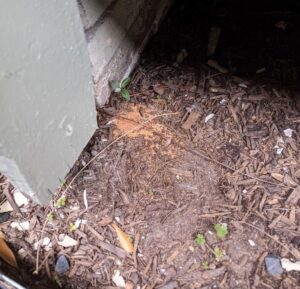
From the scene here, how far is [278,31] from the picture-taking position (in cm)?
204

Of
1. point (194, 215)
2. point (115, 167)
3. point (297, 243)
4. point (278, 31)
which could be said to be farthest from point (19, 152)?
point (278, 31)

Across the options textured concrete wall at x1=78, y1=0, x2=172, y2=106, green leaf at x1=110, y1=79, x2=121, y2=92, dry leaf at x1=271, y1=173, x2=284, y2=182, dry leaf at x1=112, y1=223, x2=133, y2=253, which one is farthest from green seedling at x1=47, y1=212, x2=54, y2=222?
dry leaf at x1=271, y1=173, x2=284, y2=182

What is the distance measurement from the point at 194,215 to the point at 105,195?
1.11 ft

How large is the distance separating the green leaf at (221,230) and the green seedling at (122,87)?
26.9 inches

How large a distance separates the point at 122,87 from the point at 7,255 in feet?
2.75

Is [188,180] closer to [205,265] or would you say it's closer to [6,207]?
[205,265]

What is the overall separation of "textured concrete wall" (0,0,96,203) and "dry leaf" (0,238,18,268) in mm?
197

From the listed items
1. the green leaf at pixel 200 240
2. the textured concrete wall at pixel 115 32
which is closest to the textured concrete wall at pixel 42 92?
the textured concrete wall at pixel 115 32

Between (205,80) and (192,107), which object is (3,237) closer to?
(192,107)

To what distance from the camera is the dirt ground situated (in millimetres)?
1431

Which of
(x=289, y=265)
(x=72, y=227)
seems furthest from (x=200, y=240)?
(x=72, y=227)

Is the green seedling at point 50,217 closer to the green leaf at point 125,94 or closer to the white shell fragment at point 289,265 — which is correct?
the green leaf at point 125,94

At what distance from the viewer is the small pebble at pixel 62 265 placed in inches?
56.1

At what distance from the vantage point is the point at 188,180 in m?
1.60
